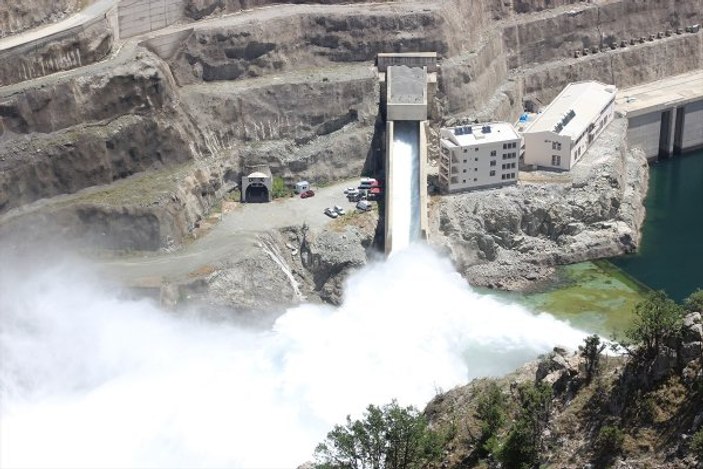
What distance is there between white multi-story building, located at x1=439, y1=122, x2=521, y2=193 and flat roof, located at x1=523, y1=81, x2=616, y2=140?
492cm

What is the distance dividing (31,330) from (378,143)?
31.7 metres

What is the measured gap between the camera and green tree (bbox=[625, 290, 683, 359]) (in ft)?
119

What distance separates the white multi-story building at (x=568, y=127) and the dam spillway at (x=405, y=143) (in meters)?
8.92

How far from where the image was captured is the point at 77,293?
228ft

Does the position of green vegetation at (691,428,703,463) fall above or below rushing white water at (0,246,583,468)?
above

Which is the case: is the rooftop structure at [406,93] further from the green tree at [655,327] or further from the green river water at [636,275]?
the green tree at [655,327]

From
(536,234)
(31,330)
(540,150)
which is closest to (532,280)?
(536,234)

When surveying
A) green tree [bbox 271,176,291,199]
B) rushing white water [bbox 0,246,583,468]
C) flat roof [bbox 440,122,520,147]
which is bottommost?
rushing white water [bbox 0,246,583,468]

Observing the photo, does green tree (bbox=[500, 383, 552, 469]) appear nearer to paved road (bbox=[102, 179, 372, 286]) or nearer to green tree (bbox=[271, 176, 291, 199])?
paved road (bbox=[102, 179, 372, 286])

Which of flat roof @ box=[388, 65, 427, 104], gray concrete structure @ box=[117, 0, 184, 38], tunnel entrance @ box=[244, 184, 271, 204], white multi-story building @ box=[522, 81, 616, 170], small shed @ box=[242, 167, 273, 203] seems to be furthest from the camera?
flat roof @ box=[388, 65, 427, 104]

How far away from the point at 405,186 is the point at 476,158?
5892 mm

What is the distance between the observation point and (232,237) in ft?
250

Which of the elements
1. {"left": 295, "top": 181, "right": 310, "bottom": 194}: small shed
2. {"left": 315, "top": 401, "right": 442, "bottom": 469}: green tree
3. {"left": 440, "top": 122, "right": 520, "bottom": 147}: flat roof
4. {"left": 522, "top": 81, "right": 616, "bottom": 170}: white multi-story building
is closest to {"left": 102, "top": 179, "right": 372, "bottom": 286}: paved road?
{"left": 295, "top": 181, "right": 310, "bottom": 194}: small shed

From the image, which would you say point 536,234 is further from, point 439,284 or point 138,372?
point 138,372
